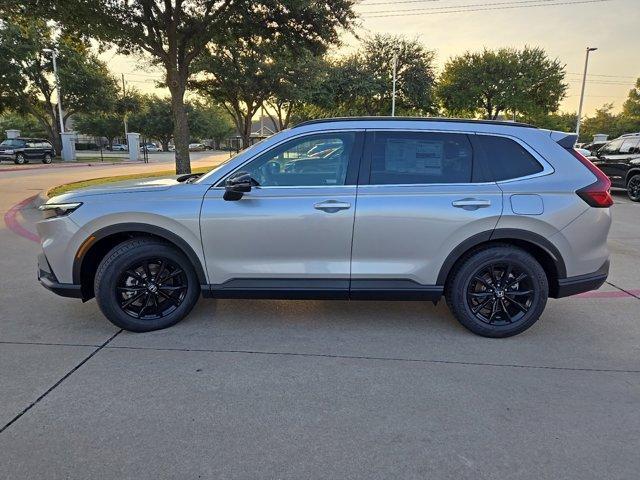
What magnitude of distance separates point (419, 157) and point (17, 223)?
8.16 meters

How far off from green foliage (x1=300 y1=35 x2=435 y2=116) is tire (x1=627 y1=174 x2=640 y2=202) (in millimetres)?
24229

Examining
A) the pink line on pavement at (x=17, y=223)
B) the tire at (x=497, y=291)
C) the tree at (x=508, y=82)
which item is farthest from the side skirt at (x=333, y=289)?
the tree at (x=508, y=82)

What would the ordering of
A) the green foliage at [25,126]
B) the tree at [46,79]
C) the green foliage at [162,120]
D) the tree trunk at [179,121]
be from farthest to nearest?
the green foliage at [25,126] < the green foliage at [162,120] < the tree at [46,79] < the tree trunk at [179,121]

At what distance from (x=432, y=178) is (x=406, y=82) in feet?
113

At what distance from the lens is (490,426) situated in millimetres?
2652

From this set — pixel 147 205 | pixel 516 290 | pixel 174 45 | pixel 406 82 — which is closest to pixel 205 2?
pixel 174 45

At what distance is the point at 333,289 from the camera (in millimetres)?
3756

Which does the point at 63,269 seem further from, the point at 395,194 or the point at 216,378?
the point at 395,194

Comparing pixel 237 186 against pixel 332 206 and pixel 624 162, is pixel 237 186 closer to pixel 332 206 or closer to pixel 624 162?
pixel 332 206

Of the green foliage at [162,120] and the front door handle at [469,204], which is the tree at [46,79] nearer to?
the green foliage at [162,120]

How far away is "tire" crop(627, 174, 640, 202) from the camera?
12.5 metres

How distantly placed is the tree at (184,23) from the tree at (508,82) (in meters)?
27.4

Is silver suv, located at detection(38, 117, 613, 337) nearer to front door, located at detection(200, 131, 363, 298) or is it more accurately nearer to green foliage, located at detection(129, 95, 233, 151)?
front door, located at detection(200, 131, 363, 298)

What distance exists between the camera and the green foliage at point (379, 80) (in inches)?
1364
